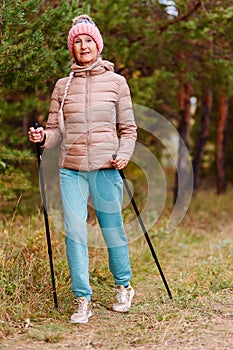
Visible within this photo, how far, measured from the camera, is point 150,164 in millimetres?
9203

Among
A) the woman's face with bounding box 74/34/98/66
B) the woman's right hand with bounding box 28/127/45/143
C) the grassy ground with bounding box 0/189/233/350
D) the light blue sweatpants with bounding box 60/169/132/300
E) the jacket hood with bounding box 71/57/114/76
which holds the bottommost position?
the grassy ground with bounding box 0/189/233/350

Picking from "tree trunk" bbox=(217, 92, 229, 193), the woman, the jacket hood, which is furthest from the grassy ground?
"tree trunk" bbox=(217, 92, 229, 193)

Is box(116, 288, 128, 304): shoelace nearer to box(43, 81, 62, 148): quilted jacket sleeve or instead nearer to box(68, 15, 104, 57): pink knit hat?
box(43, 81, 62, 148): quilted jacket sleeve

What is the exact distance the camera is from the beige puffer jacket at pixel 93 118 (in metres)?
3.94

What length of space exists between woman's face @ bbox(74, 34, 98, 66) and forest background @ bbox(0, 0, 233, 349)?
31.0 inches

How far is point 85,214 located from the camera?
3.96 meters

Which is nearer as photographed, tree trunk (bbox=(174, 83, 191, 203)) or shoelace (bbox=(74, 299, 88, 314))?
shoelace (bbox=(74, 299, 88, 314))

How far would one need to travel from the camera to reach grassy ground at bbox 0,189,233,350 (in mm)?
3580

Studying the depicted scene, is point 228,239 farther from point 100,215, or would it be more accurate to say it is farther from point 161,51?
point 100,215

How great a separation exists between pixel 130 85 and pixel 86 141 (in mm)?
3444

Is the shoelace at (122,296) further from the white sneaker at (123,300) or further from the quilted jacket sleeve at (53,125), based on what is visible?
the quilted jacket sleeve at (53,125)

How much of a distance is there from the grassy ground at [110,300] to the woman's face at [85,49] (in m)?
1.63

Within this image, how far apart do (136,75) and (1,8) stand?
3.84 metres

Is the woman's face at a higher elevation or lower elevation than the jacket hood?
higher
